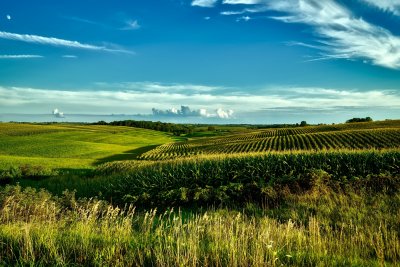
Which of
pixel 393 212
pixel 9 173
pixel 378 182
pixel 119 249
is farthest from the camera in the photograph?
pixel 9 173

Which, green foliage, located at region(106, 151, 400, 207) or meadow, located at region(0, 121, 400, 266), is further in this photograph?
green foliage, located at region(106, 151, 400, 207)

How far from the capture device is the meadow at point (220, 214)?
6801 mm

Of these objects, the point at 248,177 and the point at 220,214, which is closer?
the point at 220,214

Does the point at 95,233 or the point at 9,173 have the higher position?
the point at 95,233

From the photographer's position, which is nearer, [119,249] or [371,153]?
[119,249]

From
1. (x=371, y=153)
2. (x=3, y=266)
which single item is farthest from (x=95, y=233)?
(x=371, y=153)

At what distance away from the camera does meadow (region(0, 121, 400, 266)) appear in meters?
6.80

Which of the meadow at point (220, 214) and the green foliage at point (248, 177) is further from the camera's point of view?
the green foliage at point (248, 177)

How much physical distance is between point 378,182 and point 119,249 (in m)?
13.7

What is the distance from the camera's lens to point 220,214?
13.0m

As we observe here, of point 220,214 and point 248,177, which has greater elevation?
point 248,177

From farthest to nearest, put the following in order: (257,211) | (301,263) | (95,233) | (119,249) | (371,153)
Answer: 1. (371,153)
2. (257,211)
3. (95,233)
4. (119,249)
5. (301,263)

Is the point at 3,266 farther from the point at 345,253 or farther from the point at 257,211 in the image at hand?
the point at 257,211

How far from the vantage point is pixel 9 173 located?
32781 millimetres
